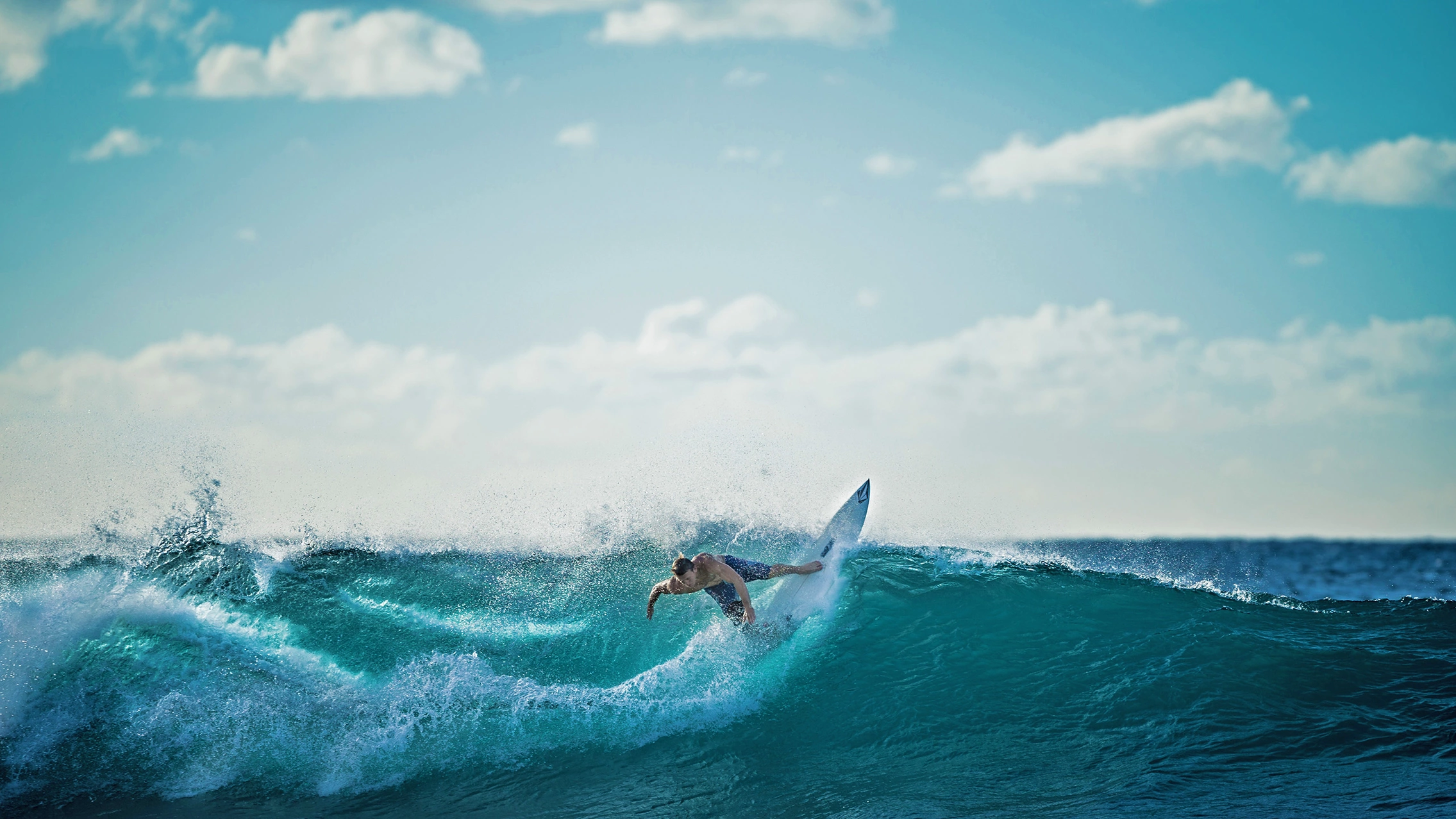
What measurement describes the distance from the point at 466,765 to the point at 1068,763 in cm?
466

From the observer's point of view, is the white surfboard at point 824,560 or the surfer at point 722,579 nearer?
the surfer at point 722,579

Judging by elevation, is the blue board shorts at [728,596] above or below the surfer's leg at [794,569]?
below

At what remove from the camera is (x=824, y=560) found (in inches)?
345

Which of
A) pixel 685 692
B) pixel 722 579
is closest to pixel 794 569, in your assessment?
pixel 722 579

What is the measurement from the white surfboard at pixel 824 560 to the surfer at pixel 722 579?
0.46 meters

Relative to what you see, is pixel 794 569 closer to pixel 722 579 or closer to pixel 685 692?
pixel 722 579

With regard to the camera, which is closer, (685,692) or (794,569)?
(685,692)

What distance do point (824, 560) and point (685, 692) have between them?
260 centimetres

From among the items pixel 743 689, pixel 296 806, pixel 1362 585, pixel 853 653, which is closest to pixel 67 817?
pixel 296 806

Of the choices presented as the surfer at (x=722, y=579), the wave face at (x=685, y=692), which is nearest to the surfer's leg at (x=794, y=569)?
the surfer at (x=722, y=579)

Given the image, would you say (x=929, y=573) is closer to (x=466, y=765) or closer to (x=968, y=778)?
(x=968, y=778)

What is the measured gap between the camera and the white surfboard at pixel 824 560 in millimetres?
8164

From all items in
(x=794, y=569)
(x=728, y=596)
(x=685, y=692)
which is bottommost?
(x=685, y=692)

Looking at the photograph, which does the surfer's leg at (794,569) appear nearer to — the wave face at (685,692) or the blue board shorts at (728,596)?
the blue board shorts at (728,596)
